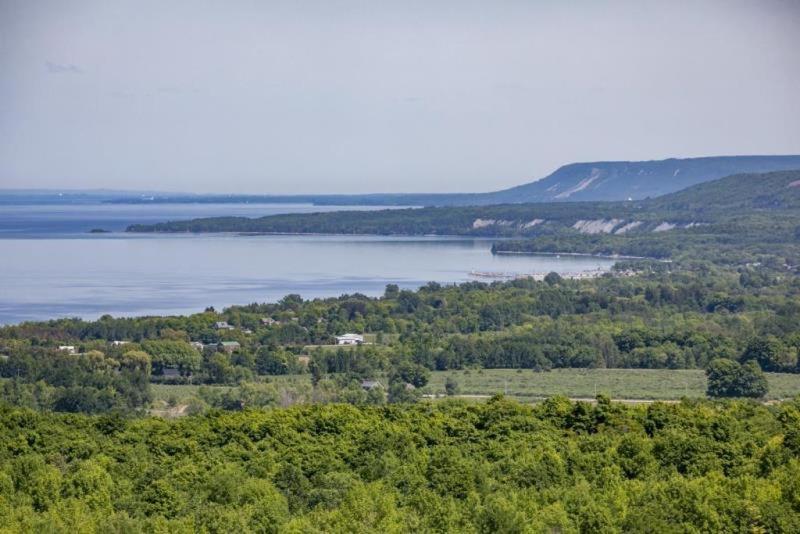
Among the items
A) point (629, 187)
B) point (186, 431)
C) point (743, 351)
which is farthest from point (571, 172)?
point (186, 431)

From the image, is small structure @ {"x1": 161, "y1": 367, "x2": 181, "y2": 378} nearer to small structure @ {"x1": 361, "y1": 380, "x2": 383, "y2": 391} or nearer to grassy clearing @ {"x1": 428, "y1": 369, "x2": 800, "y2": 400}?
small structure @ {"x1": 361, "y1": 380, "x2": 383, "y2": 391}

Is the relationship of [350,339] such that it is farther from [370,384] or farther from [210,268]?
[210,268]

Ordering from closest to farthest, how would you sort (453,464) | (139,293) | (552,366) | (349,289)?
1. (453,464)
2. (552,366)
3. (139,293)
4. (349,289)

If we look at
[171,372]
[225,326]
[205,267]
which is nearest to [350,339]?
[225,326]

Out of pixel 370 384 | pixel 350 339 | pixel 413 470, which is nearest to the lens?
pixel 413 470

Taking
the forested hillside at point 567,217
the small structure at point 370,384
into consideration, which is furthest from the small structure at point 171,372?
the forested hillside at point 567,217

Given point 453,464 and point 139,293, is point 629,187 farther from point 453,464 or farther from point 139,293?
point 453,464

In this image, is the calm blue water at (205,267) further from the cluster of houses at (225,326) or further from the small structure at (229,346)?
the small structure at (229,346)

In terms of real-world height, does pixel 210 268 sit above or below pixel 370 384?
below
